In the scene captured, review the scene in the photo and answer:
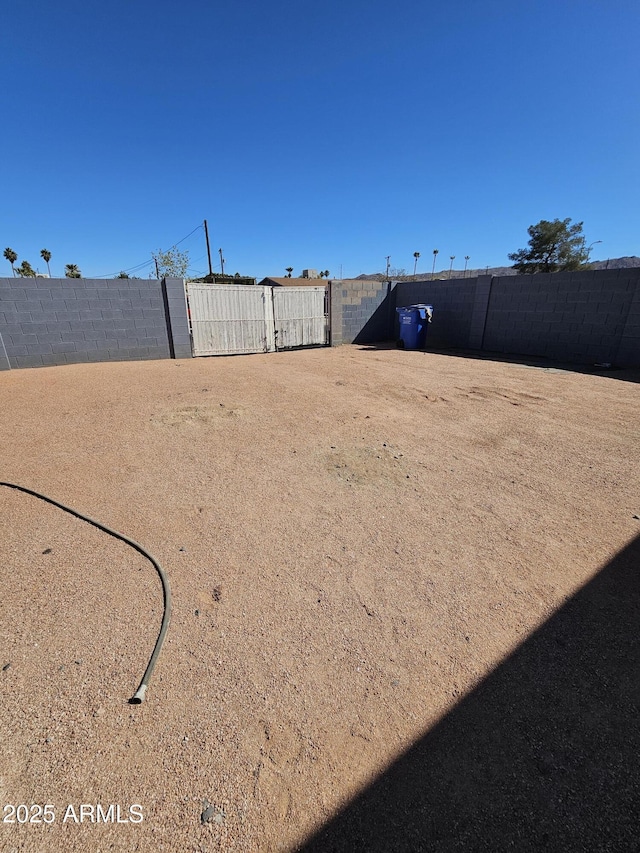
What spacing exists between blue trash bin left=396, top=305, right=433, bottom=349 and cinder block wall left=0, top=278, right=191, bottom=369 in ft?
22.2

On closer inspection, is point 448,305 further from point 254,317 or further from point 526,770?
point 526,770

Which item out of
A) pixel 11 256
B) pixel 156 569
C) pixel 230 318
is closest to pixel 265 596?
pixel 156 569

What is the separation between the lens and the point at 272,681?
5.60 feet

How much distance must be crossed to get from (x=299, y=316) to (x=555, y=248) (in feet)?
109

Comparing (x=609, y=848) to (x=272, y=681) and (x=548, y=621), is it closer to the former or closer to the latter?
(x=548, y=621)

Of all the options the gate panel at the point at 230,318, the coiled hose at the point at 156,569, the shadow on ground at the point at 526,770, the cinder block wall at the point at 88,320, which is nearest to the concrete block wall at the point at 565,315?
the gate panel at the point at 230,318

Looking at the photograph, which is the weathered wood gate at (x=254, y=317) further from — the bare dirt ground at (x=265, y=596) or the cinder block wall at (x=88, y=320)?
the bare dirt ground at (x=265, y=596)

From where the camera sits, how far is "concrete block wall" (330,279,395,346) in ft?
42.0

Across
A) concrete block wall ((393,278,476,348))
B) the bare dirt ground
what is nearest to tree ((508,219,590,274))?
concrete block wall ((393,278,476,348))

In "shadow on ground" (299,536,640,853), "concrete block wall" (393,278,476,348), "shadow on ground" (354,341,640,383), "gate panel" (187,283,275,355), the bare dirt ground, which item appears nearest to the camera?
"shadow on ground" (299,536,640,853)

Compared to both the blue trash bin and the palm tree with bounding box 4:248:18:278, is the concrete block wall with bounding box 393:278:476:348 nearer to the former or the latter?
the blue trash bin

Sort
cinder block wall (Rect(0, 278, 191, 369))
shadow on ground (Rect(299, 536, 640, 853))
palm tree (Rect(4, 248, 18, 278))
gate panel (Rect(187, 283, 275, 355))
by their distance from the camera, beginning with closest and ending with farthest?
shadow on ground (Rect(299, 536, 640, 853)) < cinder block wall (Rect(0, 278, 191, 369)) < gate panel (Rect(187, 283, 275, 355)) < palm tree (Rect(4, 248, 18, 278))

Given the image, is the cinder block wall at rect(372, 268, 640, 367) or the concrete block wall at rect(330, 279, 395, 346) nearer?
the cinder block wall at rect(372, 268, 640, 367)

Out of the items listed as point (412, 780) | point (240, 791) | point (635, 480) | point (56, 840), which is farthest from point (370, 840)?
point (635, 480)
